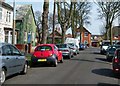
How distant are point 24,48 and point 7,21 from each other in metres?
12.5

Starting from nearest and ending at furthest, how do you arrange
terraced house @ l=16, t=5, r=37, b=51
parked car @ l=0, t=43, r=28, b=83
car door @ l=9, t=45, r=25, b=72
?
parked car @ l=0, t=43, r=28, b=83 → car door @ l=9, t=45, r=25, b=72 → terraced house @ l=16, t=5, r=37, b=51

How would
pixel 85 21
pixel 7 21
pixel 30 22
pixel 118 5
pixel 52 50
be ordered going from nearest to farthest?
1. pixel 52 50
2. pixel 7 21
3. pixel 118 5
4. pixel 30 22
5. pixel 85 21

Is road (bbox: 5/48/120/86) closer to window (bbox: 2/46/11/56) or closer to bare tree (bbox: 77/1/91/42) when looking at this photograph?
window (bbox: 2/46/11/56)

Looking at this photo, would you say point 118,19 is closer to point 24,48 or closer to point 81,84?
point 24,48

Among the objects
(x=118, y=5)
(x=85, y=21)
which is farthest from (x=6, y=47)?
(x=85, y=21)

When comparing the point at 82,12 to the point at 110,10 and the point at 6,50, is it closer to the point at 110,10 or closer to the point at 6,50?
the point at 110,10

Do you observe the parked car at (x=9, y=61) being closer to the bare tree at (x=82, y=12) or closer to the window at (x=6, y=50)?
the window at (x=6, y=50)

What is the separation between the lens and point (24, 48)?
36250 millimetres

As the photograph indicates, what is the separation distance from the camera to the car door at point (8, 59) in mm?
10977

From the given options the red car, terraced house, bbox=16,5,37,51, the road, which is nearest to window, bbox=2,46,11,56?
the road

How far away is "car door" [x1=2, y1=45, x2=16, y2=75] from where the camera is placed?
10977 millimetres

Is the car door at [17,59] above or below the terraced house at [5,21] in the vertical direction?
below

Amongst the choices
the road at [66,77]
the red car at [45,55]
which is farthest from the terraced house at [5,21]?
the road at [66,77]

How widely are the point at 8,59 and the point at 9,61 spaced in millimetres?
103
